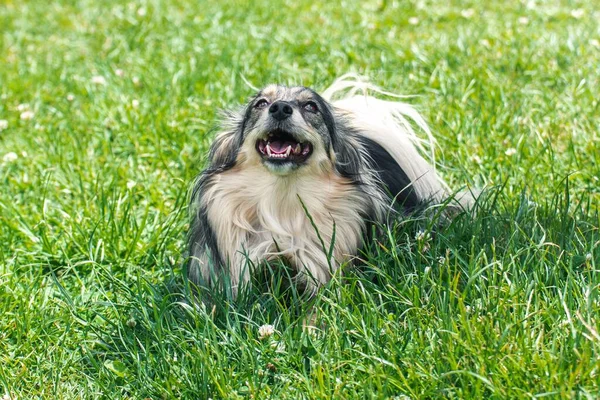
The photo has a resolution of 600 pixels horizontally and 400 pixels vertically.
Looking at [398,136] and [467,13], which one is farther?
[467,13]

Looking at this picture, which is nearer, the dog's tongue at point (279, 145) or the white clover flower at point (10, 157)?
the dog's tongue at point (279, 145)

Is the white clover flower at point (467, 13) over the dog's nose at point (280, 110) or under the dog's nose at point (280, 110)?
over

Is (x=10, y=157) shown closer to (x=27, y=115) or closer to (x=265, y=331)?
(x=27, y=115)

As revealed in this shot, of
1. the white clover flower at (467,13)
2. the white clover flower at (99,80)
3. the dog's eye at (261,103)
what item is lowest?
the white clover flower at (99,80)

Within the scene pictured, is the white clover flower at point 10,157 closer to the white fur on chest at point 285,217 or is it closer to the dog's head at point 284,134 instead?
the dog's head at point 284,134

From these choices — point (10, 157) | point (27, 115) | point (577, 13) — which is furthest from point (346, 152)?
point (577, 13)

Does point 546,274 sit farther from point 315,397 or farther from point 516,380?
point 315,397

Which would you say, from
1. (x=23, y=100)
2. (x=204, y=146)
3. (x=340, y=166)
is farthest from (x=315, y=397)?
(x=23, y=100)

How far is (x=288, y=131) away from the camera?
11.7 feet

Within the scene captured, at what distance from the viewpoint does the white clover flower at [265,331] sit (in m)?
3.11

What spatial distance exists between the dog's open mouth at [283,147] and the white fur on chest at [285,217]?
8cm

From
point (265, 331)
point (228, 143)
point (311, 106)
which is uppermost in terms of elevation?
point (311, 106)

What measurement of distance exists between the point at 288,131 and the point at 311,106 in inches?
8.9

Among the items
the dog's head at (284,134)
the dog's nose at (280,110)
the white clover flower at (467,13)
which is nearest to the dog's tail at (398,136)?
the dog's head at (284,134)
